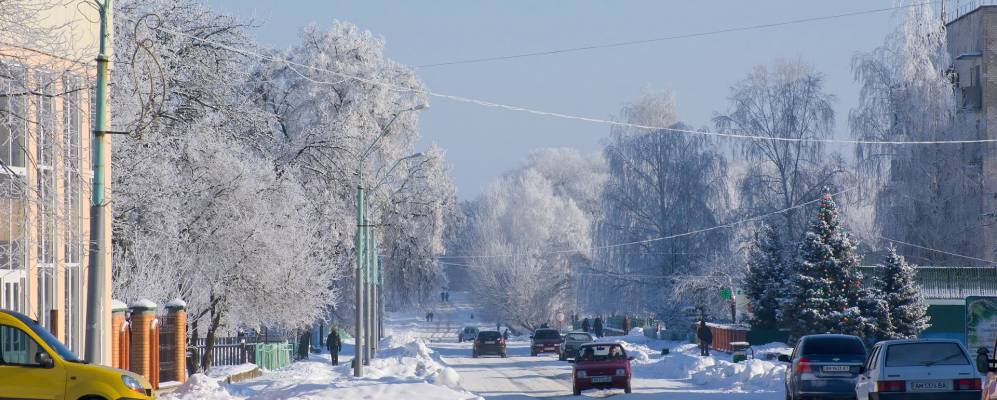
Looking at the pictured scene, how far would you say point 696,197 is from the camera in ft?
228

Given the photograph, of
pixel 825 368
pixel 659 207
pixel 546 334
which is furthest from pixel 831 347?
pixel 659 207

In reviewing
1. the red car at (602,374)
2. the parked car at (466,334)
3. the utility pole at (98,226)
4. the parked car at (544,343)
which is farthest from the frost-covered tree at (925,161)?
the parked car at (466,334)

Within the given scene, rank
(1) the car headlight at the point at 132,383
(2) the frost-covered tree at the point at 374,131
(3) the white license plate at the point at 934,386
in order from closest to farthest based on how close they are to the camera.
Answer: (1) the car headlight at the point at 132,383 → (3) the white license plate at the point at 934,386 → (2) the frost-covered tree at the point at 374,131

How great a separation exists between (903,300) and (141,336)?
27836mm

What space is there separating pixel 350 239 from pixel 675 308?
2701 centimetres

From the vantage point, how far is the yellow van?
54.5 feet

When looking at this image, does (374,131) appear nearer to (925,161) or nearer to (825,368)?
(925,161)

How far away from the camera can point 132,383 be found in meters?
17.2

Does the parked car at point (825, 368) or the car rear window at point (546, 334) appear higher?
the parked car at point (825, 368)

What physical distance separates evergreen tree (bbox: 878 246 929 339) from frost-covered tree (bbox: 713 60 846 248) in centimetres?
1962

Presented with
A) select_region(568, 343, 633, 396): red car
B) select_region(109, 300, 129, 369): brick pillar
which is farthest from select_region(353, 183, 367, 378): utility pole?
select_region(109, 300, 129, 369): brick pillar

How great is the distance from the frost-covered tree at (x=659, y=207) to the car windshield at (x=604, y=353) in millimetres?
37529

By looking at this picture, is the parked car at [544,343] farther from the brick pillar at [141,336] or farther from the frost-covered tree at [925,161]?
the brick pillar at [141,336]

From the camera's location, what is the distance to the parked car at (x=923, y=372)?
18.8 m
